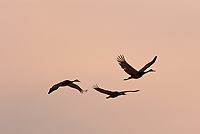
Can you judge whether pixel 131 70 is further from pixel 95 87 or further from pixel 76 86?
pixel 76 86

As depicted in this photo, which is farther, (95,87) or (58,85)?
(58,85)

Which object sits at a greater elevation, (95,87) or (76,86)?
(76,86)

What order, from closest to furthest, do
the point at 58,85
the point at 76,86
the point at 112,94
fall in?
the point at 112,94
the point at 58,85
the point at 76,86

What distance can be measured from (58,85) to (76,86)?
40.7 ft

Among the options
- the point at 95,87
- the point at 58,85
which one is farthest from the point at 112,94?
the point at 58,85

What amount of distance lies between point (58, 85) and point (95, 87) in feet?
26.1

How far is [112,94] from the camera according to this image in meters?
94.2

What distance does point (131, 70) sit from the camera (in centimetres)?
9594

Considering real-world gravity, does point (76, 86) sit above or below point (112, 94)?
above

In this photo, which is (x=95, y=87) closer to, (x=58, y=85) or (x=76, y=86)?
(x=58, y=85)

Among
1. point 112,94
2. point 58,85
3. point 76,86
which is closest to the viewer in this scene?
point 112,94

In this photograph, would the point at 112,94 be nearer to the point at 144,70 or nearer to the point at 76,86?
the point at 144,70

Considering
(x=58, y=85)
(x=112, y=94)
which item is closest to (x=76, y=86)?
(x=58, y=85)

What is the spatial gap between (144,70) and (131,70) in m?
3.95
